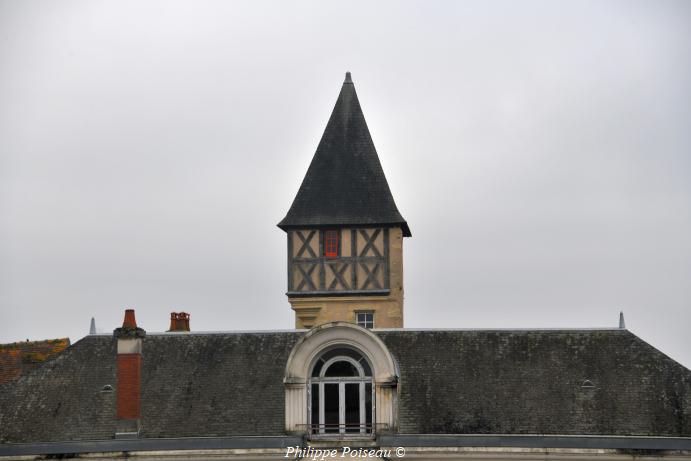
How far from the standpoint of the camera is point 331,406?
28.4 metres

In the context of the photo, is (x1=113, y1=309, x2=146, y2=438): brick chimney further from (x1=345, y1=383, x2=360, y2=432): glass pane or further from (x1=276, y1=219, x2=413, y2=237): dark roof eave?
(x1=276, y1=219, x2=413, y2=237): dark roof eave

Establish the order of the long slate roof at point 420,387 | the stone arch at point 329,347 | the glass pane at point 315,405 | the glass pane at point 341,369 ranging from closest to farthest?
the long slate roof at point 420,387
the stone arch at point 329,347
the glass pane at point 315,405
the glass pane at point 341,369

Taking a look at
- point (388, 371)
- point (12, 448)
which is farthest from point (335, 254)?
point (12, 448)

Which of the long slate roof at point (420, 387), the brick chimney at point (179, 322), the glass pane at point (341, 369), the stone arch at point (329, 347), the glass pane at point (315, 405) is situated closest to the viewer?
the long slate roof at point (420, 387)

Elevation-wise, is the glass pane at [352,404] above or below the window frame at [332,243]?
below

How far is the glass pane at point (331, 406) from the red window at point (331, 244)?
760 cm

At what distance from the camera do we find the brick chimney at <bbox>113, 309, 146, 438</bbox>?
2806 cm

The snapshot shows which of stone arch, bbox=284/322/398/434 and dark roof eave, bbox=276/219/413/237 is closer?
stone arch, bbox=284/322/398/434

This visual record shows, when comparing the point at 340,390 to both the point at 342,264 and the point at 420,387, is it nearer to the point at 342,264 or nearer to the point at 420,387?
the point at 420,387

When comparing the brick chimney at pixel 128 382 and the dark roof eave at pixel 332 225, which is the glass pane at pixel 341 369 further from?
the dark roof eave at pixel 332 225

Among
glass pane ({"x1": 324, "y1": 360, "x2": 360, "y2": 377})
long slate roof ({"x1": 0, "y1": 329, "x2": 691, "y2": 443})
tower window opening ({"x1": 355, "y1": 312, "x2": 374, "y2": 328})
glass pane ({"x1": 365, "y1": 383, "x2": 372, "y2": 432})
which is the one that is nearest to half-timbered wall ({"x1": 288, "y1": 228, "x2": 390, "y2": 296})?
tower window opening ({"x1": 355, "y1": 312, "x2": 374, "y2": 328})

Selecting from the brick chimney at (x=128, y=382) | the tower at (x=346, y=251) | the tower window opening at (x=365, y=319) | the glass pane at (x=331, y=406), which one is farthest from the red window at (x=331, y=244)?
the brick chimney at (x=128, y=382)

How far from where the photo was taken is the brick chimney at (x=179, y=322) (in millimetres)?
33375

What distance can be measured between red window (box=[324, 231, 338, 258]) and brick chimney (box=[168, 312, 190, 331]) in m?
4.34
